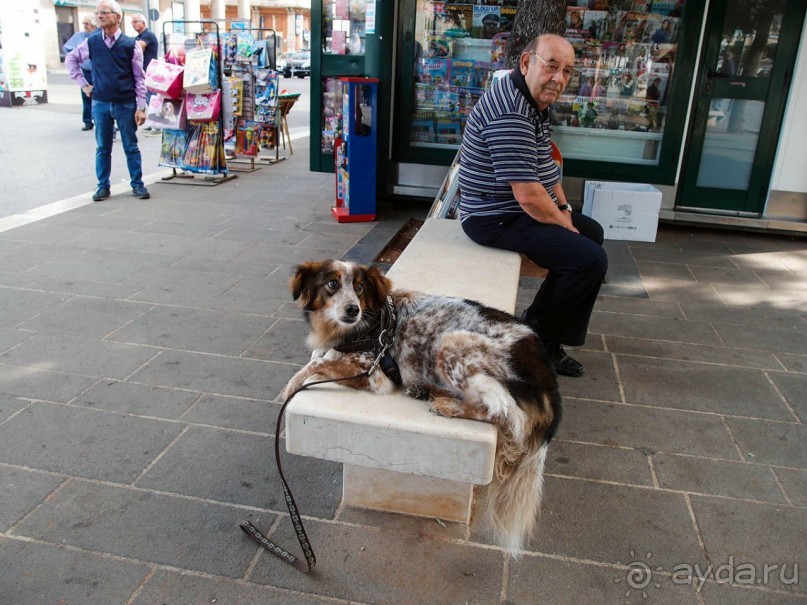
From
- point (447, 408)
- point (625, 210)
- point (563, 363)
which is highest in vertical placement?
point (447, 408)

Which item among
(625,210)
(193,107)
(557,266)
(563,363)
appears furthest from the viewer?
(193,107)

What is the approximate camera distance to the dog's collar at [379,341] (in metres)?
2.75

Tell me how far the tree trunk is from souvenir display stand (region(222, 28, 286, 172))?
428cm

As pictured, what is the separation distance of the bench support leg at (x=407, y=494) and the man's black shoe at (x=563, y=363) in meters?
1.51

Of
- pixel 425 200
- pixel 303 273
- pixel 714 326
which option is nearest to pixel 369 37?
pixel 425 200

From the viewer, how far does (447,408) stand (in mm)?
2514

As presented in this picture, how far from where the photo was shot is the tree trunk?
608 centimetres

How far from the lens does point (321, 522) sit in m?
2.78

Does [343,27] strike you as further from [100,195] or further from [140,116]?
[100,195]

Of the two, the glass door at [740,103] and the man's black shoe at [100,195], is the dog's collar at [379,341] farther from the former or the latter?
the man's black shoe at [100,195]

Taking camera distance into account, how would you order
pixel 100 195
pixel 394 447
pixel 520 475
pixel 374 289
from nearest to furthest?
1. pixel 394 447
2. pixel 520 475
3. pixel 374 289
4. pixel 100 195

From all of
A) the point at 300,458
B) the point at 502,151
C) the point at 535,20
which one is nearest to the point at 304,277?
the point at 300,458

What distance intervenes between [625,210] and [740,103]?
5.97 feet
